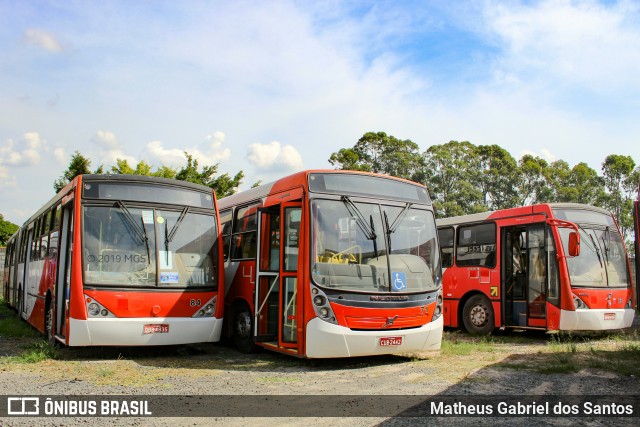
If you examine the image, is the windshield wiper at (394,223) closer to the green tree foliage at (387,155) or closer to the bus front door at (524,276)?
the bus front door at (524,276)

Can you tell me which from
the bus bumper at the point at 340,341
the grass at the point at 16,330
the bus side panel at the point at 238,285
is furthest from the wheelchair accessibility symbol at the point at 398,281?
the grass at the point at 16,330

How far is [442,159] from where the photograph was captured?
48.5 metres

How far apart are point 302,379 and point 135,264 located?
3350 millimetres

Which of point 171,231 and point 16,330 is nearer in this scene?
point 171,231

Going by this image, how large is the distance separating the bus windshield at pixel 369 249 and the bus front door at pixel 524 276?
12.9ft

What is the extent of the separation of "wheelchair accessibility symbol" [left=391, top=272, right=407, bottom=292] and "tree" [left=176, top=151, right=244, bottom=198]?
24.0 m

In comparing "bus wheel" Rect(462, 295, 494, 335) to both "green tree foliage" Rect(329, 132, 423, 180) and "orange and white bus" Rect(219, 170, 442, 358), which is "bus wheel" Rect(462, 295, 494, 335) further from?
"green tree foliage" Rect(329, 132, 423, 180)

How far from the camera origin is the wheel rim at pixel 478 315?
14.3 m

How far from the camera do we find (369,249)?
31.4ft

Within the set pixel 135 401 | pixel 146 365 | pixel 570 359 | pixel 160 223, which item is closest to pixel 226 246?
pixel 160 223

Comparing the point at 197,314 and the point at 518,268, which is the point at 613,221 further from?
the point at 197,314

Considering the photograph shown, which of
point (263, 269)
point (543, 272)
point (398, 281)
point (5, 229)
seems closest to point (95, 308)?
point (263, 269)

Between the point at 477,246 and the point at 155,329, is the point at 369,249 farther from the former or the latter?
the point at 477,246

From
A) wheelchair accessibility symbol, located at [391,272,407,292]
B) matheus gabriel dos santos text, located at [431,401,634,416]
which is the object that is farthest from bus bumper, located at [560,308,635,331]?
matheus gabriel dos santos text, located at [431,401,634,416]
